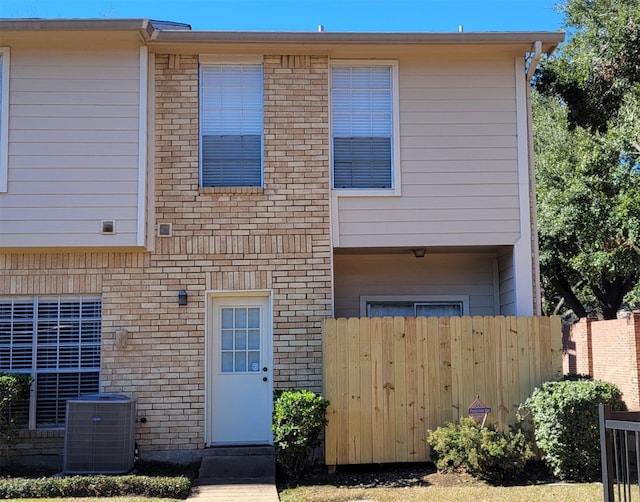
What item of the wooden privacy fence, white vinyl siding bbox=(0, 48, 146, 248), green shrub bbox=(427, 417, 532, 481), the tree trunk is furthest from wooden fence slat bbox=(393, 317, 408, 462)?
the tree trunk

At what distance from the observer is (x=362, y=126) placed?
384 inches

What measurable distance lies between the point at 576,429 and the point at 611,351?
975 cm

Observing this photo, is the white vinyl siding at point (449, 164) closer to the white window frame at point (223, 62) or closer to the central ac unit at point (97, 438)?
the white window frame at point (223, 62)

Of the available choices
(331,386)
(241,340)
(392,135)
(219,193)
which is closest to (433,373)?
(331,386)

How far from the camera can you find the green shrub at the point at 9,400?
839 cm

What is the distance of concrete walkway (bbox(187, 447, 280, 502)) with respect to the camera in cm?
749

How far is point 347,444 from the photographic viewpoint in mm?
8508

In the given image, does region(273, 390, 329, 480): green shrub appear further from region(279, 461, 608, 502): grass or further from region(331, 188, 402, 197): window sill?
region(331, 188, 402, 197): window sill

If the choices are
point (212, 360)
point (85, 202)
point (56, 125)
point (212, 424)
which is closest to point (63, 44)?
point (56, 125)

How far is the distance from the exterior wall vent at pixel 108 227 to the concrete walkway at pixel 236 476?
312cm

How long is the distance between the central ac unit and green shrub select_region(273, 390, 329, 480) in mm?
1884

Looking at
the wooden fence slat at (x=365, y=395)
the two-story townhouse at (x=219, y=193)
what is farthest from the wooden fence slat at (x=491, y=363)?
the wooden fence slat at (x=365, y=395)

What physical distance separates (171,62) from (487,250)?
5.31m

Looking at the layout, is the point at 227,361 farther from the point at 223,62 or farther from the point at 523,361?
the point at 223,62
